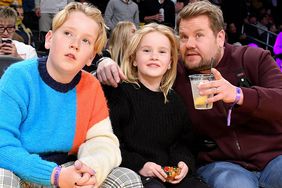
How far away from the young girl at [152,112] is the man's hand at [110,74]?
0.07 m

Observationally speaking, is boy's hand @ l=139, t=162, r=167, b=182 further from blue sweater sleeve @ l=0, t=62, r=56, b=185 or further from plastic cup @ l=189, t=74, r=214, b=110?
blue sweater sleeve @ l=0, t=62, r=56, b=185

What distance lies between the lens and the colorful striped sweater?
5.30ft

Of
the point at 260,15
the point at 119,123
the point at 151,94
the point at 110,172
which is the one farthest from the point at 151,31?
the point at 260,15

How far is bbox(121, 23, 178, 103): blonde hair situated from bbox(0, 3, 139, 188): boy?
11.7 inches

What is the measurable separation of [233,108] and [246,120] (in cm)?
13

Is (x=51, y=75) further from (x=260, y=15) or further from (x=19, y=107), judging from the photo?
(x=260, y=15)

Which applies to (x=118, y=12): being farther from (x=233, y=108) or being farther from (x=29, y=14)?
(x=233, y=108)

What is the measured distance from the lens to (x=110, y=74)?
6.76 ft

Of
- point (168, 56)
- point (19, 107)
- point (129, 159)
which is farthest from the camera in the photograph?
point (168, 56)

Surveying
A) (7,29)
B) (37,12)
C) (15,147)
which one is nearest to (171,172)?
(15,147)

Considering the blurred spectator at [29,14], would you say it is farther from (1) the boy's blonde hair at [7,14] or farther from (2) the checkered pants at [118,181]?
(2) the checkered pants at [118,181]

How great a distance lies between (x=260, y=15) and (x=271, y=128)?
32.0 feet

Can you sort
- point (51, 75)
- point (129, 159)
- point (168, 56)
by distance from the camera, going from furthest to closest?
point (168, 56) → point (129, 159) → point (51, 75)

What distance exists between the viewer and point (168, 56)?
85.1 inches
